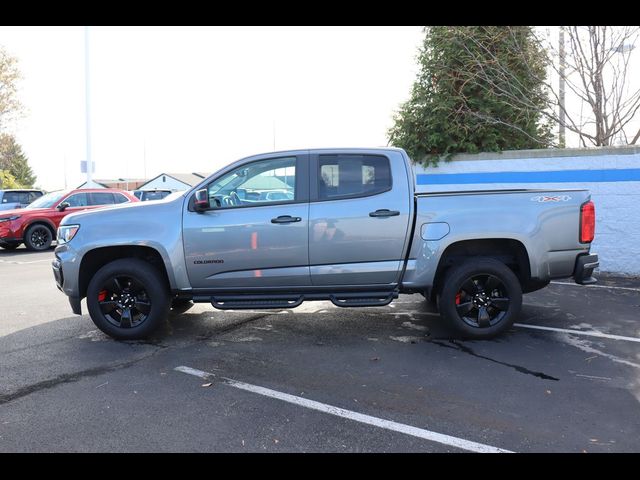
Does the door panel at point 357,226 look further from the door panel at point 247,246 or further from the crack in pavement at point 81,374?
the crack in pavement at point 81,374

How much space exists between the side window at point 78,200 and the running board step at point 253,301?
11284 millimetres

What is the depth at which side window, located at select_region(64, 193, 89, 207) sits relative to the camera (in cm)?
1454

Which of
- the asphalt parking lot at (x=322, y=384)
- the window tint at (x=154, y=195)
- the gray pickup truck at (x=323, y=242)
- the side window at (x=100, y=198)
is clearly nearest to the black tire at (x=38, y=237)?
the side window at (x=100, y=198)

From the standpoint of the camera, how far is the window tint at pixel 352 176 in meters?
5.25

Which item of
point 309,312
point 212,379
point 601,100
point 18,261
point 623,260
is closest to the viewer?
point 212,379

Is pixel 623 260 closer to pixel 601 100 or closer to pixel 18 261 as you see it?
pixel 601 100

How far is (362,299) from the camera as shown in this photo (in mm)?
5172

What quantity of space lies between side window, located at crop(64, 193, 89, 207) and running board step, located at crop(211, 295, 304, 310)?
37.0 feet

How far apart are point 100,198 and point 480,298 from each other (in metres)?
12.9

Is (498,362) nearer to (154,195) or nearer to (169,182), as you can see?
(154,195)

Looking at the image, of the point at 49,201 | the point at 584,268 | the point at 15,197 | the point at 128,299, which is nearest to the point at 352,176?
the point at 584,268
